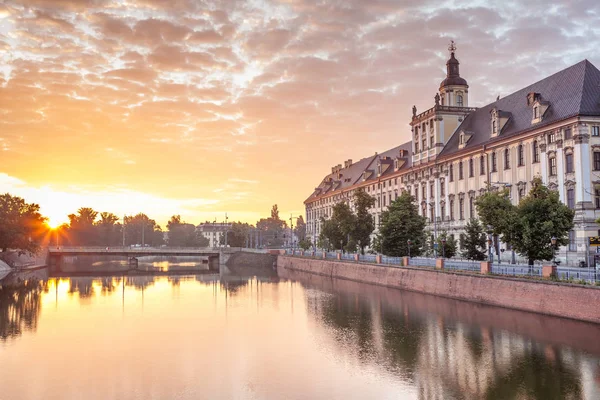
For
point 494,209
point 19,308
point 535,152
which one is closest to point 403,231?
point 535,152

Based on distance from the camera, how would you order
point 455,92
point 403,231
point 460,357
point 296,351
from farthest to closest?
point 455,92 < point 403,231 < point 296,351 < point 460,357

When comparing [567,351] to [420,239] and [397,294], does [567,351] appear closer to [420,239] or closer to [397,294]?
[397,294]

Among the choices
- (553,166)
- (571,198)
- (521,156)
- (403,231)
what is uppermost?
(521,156)

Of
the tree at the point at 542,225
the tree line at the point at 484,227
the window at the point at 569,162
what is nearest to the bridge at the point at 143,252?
the tree line at the point at 484,227

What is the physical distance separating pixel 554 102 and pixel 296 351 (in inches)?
→ 1563

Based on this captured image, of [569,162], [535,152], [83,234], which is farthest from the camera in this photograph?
[83,234]

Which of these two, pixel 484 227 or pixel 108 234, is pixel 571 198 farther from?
pixel 108 234

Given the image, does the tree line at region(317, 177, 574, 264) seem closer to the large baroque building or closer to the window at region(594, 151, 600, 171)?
the large baroque building

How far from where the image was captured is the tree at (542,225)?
1624 inches

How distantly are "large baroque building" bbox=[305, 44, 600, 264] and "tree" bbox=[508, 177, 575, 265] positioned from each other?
27.7 ft

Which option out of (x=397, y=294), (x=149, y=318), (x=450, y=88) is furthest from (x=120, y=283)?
(x=450, y=88)

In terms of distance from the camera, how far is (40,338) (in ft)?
114

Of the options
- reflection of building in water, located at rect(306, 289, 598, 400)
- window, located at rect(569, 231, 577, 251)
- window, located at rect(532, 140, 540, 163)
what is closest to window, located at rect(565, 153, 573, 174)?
window, located at rect(532, 140, 540, 163)

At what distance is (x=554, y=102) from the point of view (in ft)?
181
